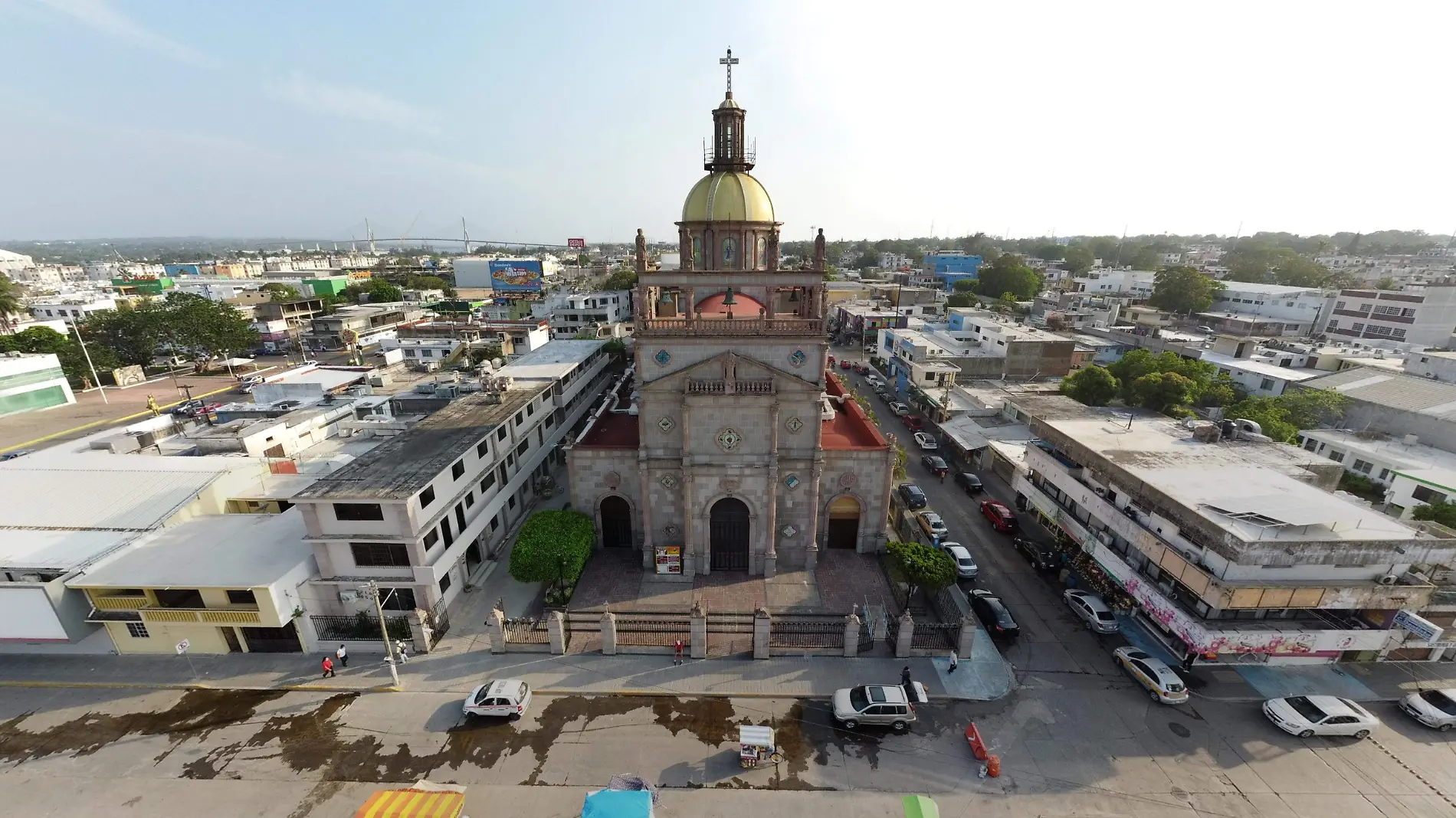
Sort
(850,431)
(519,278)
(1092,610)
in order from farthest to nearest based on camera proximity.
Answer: (519,278), (850,431), (1092,610)

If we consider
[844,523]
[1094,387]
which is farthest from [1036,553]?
[1094,387]

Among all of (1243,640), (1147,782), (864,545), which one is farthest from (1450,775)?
(864,545)

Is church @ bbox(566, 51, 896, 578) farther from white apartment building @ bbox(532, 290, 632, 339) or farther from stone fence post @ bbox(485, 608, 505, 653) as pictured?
white apartment building @ bbox(532, 290, 632, 339)

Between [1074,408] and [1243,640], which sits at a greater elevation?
[1074,408]

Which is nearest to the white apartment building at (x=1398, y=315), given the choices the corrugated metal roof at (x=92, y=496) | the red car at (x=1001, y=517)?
the red car at (x=1001, y=517)

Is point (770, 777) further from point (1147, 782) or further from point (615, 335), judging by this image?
point (615, 335)

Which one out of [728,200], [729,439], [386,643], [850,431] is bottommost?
[386,643]

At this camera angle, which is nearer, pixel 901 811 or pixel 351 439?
pixel 901 811

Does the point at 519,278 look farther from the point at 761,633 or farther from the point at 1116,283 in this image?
the point at 1116,283
